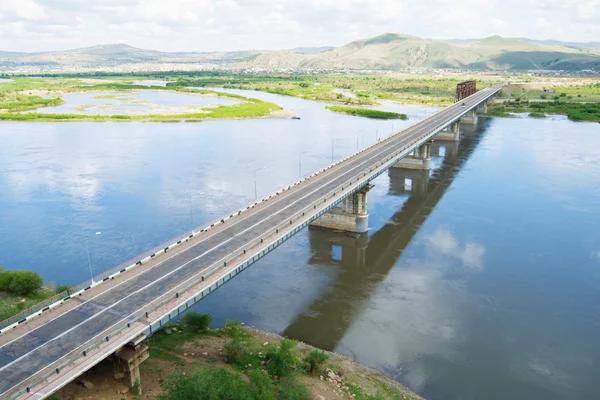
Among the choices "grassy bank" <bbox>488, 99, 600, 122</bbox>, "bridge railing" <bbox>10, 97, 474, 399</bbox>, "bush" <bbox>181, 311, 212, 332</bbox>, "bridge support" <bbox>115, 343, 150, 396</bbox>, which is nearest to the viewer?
"bridge railing" <bbox>10, 97, 474, 399</bbox>

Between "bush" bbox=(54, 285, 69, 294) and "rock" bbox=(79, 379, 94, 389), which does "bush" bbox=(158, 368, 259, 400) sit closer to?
"rock" bbox=(79, 379, 94, 389)

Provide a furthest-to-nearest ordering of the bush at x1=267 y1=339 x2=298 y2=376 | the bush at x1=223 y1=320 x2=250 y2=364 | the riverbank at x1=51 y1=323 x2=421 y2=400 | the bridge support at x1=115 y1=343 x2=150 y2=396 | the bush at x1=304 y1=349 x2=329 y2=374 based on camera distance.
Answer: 1. the bush at x1=223 y1=320 x2=250 y2=364
2. the bush at x1=304 y1=349 x2=329 y2=374
3. the bush at x1=267 y1=339 x2=298 y2=376
4. the riverbank at x1=51 y1=323 x2=421 y2=400
5. the bridge support at x1=115 y1=343 x2=150 y2=396

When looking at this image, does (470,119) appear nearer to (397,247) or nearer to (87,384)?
(397,247)

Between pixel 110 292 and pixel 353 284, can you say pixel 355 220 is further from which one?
pixel 110 292

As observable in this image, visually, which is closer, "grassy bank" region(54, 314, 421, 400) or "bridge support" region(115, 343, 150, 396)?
"grassy bank" region(54, 314, 421, 400)

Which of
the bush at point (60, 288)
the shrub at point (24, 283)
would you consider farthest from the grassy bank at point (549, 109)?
the shrub at point (24, 283)

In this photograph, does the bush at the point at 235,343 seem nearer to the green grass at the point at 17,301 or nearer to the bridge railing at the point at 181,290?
the bridge railing at the point at 181,290

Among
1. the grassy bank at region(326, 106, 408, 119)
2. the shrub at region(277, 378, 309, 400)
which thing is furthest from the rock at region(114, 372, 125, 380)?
the grassy bank at region(326, 106, 408, 119)

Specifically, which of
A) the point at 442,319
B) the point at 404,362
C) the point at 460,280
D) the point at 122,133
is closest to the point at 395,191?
the point at 460,280
